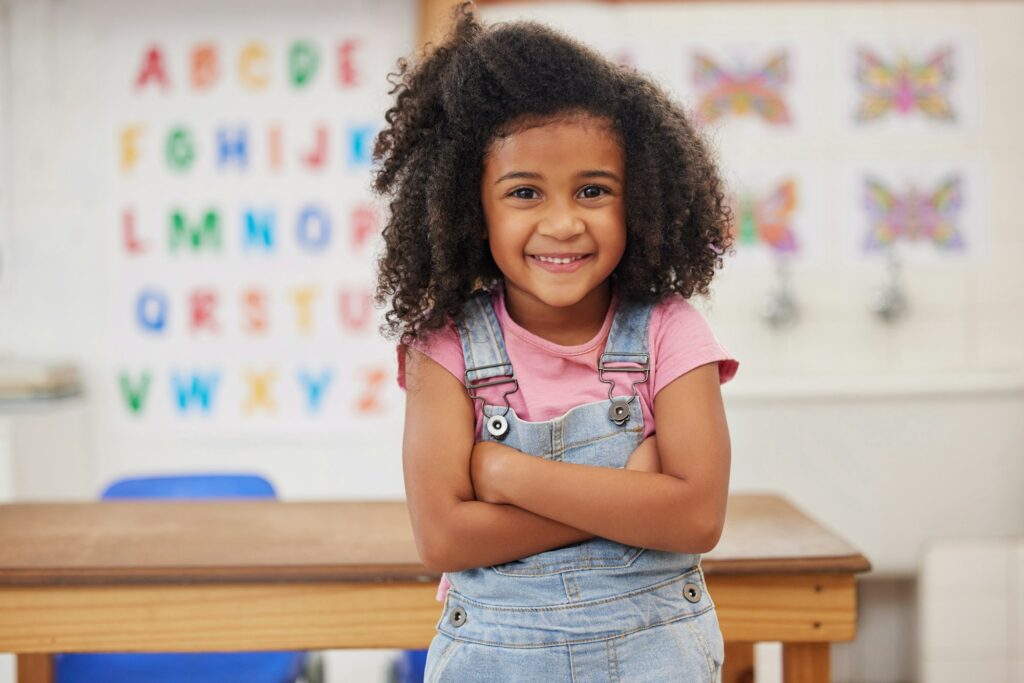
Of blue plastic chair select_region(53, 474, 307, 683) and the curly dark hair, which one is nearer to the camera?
the curly dark hair

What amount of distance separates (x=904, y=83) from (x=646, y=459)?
209cm

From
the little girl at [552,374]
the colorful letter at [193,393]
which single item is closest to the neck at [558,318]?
the little girl at [552,374]

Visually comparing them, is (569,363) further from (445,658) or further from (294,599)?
(294,599)

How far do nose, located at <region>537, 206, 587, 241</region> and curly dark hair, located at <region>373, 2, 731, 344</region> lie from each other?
0.07 metres

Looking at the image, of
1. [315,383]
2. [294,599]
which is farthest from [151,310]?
[294,599]

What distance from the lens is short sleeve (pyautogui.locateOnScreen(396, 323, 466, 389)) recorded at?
101 centimetres

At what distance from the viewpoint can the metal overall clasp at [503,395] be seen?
3.28 feet

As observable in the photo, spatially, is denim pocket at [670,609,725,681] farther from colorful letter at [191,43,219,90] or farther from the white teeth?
colorful letter at [191,43,219,90]

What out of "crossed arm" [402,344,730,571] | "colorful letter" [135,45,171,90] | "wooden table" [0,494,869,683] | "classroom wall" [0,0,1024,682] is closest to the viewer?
"crossed arm" [402,344,730,571]

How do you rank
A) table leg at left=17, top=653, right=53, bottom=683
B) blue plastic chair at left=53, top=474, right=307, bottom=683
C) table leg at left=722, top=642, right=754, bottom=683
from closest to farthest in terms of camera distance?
1. table leg at left=17, top=653, right=53, bottom=683
2. table leg at left=722, top=642, right=754, bottom=683
3. blue plastic chair at left=53, top=474, right=307, bottom=683

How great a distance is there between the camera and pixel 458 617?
3.28ft

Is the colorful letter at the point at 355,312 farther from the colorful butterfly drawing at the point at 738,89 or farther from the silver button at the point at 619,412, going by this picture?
the silver button at the point at 619,412

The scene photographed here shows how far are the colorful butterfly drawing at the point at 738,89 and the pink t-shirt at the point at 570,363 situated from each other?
182cm

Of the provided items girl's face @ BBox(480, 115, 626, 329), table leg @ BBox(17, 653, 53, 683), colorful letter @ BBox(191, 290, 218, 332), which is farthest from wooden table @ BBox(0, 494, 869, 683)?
colorful letter @ BBox(191, 290, 218, 332)
